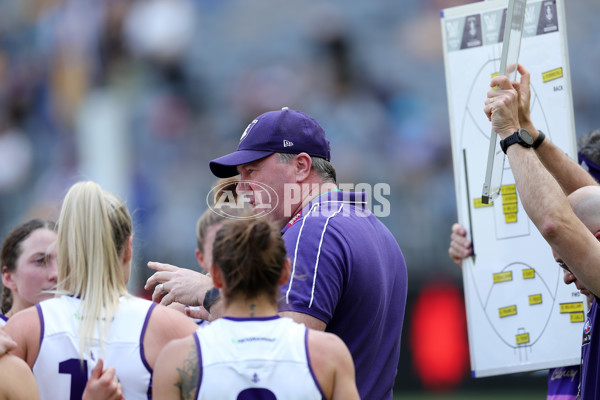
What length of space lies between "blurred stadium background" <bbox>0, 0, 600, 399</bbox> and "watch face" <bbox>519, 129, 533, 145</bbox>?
5.57m

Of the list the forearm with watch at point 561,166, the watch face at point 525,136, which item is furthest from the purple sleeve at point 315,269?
the forearm with watch at point 561,166

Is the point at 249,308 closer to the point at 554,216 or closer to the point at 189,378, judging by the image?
the point at 189,378

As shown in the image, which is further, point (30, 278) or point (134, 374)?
point (30, 278)

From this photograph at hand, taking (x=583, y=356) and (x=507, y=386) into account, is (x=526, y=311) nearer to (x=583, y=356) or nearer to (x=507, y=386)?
(x=583, y=356)

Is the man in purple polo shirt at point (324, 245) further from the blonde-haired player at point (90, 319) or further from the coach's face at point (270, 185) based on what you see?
the blonde-haired player at point (90, 319)

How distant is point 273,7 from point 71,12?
2975 mm

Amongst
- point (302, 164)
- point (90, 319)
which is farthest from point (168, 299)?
point (302, 164)

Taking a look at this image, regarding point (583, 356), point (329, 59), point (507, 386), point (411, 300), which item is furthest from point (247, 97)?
point (583, 356)

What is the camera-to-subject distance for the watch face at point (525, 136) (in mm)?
3201

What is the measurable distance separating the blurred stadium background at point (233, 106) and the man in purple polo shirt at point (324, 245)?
5561mm

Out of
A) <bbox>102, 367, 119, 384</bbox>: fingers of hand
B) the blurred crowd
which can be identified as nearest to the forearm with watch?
<bbox>102, 367, 119, 384</bbox>: fingers of hand

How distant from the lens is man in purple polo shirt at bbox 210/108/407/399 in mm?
2852

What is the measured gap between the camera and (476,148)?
13.5ft

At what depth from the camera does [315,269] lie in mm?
2844
